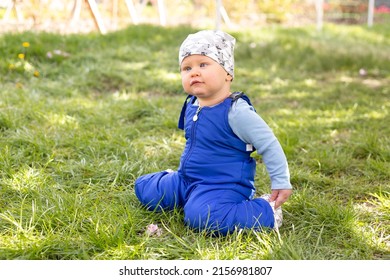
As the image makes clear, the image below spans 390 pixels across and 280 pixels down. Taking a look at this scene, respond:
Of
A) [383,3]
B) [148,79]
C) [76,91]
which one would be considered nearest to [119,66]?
[148,79]

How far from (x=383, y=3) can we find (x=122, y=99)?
60.1ft

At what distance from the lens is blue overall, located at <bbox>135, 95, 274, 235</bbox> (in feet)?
7.55

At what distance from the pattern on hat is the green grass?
76 cm

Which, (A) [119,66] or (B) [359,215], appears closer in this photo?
(B) [359,215]

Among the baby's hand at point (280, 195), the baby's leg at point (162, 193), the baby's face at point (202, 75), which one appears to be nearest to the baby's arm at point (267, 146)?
the baby's hand at point (280, 195)

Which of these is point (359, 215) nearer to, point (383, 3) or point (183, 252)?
point (183, 252)

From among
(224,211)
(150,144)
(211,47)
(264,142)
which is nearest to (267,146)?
(264,142)

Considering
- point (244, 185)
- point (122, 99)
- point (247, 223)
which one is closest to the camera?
point (247, 223)

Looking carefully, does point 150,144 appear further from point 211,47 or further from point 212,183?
point 211,47

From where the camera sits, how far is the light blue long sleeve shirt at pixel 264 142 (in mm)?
2336

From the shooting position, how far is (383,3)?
20484 mm

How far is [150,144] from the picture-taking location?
3.63m

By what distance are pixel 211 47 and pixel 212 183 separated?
620 millimetres

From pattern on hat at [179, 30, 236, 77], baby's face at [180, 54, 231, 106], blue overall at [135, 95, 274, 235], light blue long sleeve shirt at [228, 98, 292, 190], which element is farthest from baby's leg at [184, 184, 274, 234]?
pattern on hat at [179, 30, 236, 77]
